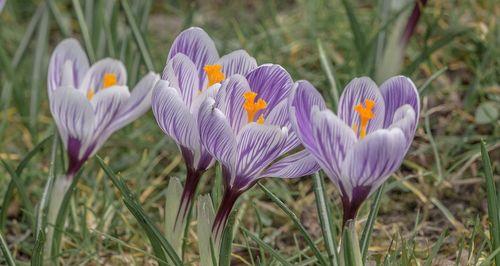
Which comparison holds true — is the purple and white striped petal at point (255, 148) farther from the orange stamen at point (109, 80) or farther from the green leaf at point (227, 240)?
the orange stamen at point (109, 80)

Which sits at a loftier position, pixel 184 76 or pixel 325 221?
pixel 184 76

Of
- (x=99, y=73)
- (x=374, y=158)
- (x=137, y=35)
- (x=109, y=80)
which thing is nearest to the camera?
(x=374, y=158)

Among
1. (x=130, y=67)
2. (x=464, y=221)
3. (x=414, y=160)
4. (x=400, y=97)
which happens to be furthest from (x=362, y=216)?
(x=130, y=67)

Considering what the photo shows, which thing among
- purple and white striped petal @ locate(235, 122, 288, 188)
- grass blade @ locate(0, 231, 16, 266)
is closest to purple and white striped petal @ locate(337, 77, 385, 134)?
purple and white striped petal @ locate(235, 122, 288, 188)

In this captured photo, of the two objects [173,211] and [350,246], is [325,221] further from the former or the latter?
[173,211]

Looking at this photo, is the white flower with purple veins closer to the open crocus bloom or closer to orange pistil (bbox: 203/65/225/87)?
orange pistil (bbox: 203/65/225/87)

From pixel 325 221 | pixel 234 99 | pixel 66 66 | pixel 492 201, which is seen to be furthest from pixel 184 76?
pixel 492 201

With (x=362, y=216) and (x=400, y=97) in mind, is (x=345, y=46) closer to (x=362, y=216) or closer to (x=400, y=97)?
(x=362, y=216)
